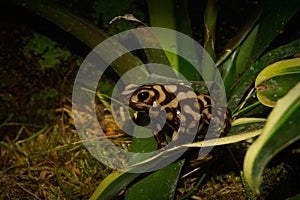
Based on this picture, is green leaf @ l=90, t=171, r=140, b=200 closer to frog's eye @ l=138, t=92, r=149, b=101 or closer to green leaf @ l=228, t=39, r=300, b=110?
frog's eye @ l=138, t=92, r=149, b=101

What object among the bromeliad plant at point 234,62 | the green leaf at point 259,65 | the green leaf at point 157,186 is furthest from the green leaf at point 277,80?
the green leaf at point 157,186

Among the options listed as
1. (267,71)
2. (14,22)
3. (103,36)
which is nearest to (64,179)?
(103,36)

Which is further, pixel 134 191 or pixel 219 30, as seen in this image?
pixel 219 30

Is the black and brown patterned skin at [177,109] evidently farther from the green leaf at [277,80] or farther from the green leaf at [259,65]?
the green leaf at [277,80]

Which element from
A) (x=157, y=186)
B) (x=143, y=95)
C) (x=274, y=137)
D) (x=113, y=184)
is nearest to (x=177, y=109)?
(x=143, y=95)

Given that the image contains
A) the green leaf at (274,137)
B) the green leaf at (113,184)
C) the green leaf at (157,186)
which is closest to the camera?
the green leaf at (274,137)

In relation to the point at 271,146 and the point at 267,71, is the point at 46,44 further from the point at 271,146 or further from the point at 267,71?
the point at 271,146

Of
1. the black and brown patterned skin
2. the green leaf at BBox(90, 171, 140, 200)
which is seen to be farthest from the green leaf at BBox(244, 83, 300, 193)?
the black and brown patterned skin

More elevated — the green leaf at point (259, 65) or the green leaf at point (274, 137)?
the green leaf at point (274, 137)
